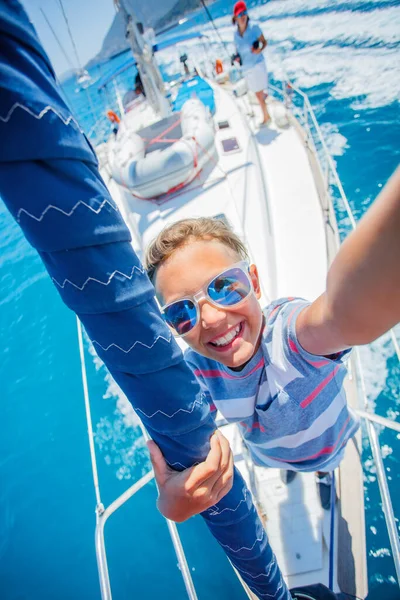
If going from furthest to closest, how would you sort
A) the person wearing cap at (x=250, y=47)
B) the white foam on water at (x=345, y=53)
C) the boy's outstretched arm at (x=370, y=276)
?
the white foam on water at (x=345, y=53), the person wearing cap at (x=250, y=47), the boy's outstretched arm at (x=370, y=276)

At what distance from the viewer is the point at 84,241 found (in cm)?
50

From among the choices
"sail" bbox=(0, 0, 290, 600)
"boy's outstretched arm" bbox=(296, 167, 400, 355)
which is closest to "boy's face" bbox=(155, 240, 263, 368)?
"sail" bbox=(0, 0, 290, 600)

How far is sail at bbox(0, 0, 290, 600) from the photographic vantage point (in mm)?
395

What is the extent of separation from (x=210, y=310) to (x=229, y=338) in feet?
0.44

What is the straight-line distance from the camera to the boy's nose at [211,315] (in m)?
1.15

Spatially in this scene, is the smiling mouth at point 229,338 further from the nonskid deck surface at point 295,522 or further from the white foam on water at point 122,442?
the white foam on water at point 122,442

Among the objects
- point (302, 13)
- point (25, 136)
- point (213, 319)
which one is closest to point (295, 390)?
point (213, 319)

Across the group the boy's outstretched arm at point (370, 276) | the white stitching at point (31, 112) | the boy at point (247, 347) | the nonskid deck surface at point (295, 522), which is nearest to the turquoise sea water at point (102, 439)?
the nonskid deck surface at point (295, 522)

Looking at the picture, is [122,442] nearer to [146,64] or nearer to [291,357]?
[291,357]

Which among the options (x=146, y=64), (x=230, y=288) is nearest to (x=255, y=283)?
(x=230, y=288)

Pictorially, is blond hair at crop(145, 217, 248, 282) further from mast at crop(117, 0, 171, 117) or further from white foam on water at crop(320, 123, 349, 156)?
white foam on water at crop(320, 123, 349, 156)

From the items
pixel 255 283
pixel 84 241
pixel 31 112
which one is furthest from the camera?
pixel 255 283

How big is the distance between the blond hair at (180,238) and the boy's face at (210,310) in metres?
0.03

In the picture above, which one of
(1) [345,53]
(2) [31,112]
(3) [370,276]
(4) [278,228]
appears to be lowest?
(4) [278,228]
